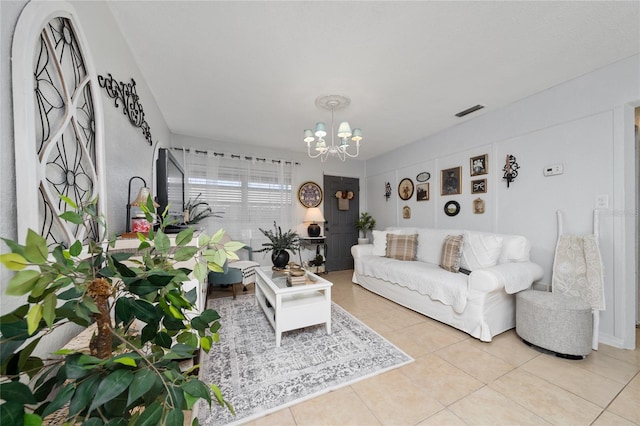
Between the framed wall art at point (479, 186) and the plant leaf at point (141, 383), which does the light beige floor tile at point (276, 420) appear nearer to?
the plant leaf at point (141, 383)

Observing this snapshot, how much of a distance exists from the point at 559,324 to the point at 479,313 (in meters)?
0.53

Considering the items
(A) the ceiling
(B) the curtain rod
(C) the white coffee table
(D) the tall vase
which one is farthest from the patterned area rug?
(B) the curtain rod

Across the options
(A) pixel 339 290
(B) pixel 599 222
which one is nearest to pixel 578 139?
(B) pixel 599 222

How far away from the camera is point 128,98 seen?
1717 millimetres

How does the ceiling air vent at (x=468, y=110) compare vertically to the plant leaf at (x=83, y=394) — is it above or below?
above

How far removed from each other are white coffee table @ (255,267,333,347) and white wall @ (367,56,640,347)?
7.79ft

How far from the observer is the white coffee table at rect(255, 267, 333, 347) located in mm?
2051

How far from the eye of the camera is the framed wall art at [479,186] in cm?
304

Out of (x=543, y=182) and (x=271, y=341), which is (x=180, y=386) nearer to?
(x=271, y=341)

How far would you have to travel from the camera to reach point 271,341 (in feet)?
6.95

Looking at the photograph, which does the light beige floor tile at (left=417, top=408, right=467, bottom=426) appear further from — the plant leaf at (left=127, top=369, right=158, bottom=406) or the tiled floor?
the plant leaf at (left=127, top=369, right=158, bottom=406)

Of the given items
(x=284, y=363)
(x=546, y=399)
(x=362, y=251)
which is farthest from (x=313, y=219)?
(x=546, y=399)

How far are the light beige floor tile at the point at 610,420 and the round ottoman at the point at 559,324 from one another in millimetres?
560

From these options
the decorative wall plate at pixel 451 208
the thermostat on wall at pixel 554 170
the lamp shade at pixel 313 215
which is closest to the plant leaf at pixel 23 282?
the thermostat on wall at pixel 554 170
